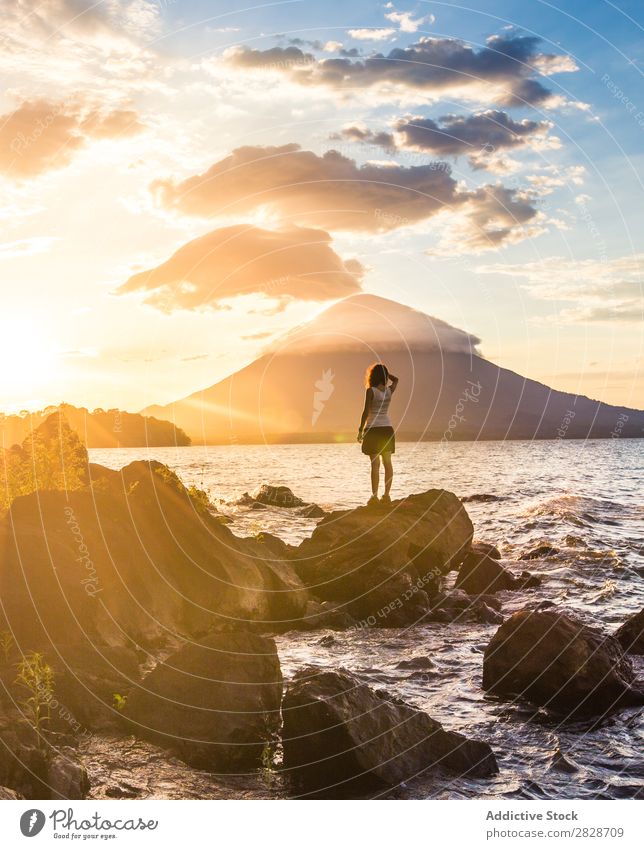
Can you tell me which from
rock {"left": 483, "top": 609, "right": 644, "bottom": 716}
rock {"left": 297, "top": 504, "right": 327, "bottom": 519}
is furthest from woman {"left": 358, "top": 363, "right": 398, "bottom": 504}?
rock {"left": 297, "top": 504, "right": 327, "bottom": 519}

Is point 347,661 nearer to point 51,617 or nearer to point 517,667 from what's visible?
point 517,667

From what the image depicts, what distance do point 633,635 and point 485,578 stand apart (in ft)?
23.9

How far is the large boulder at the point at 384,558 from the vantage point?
2108 cm

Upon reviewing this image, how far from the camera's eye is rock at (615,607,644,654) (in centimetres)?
1750

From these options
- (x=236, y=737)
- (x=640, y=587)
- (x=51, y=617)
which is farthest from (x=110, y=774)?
(x=640, y=587)

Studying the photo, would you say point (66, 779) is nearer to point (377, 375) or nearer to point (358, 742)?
point (358, 742)

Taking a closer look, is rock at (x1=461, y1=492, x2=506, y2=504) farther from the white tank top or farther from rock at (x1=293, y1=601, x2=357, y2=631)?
rock at (x1=293, y1=601, x2=357, y2=631)

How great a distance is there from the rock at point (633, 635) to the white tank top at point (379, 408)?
791 centimetres

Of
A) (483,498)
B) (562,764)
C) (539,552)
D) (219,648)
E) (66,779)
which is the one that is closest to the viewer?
(66,779)

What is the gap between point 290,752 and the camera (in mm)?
11523

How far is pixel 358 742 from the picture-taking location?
1123 centimetres

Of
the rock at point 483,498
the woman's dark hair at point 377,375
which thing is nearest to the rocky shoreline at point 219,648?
the woman's dark hair at point 377,375

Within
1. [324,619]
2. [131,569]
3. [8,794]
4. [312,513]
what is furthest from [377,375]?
[312,513]

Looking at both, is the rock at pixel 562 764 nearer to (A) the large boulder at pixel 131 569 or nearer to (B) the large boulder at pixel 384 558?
(B) the large boulder at pixel 384 558
